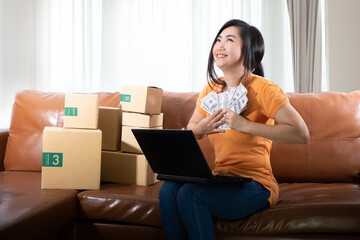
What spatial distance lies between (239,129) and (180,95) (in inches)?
35.0

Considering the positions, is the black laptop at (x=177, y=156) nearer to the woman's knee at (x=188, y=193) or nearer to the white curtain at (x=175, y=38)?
the woman's knee at (x=188, y=193)

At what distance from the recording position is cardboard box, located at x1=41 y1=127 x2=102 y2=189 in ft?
6.29

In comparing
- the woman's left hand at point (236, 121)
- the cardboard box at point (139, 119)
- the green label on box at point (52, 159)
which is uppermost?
the woman's left hand at point (236, 121)

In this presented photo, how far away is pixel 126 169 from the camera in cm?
208

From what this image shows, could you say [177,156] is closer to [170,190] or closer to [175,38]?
[170,190]

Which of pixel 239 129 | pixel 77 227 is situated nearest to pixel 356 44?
pixel 239 129

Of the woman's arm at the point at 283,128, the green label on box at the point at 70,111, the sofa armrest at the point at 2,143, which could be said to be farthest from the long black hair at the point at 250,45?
the sofa armrest at the point at 2,143

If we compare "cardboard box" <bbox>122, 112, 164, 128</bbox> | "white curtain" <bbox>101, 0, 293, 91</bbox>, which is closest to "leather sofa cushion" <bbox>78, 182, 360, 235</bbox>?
"cardboard box" <bbox>122, 112, 164, 128</bbox>

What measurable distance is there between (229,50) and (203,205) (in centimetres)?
69

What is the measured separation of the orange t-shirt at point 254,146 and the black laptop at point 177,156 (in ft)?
0.42

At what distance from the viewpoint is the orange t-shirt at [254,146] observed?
61.9 inches

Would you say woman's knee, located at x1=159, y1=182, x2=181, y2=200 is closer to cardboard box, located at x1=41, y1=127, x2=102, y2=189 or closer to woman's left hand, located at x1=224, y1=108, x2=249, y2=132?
woman's left hand, located at x1=224, y1=108, x2=249, y2=132

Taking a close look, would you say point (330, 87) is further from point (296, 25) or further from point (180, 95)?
point (180, 95)

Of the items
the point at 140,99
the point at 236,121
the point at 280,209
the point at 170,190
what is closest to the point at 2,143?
the point at 140,99
